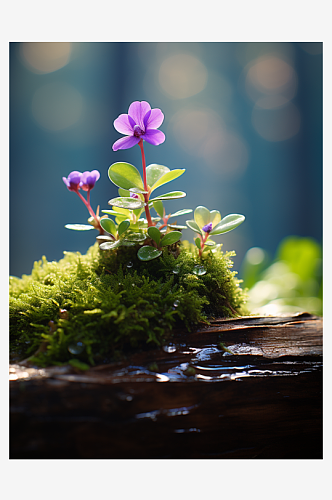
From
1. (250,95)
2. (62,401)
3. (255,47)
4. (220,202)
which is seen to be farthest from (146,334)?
(255,47)

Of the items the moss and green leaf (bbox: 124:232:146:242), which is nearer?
the moss

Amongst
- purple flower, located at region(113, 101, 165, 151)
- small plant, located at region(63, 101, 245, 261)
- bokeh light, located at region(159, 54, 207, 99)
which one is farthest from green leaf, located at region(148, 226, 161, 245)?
bokeh light, located at region(159, 54, 207, 99)

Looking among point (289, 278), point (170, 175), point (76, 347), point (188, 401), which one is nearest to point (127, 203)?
point (170, 175)

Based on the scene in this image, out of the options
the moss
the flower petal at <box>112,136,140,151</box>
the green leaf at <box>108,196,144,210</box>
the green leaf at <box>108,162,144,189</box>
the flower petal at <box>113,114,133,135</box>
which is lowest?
the moss

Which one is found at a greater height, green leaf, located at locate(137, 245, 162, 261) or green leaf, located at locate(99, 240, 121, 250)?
green leaf, located at locate(99, 240, 121, 250)

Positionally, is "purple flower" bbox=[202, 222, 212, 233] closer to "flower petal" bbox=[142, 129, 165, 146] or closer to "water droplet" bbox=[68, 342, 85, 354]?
"flower petal" bbox=[142, 129, 165, 146]

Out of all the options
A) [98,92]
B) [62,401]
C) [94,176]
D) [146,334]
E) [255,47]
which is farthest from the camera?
[255,47]

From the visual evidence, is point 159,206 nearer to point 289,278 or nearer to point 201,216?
point 201,216

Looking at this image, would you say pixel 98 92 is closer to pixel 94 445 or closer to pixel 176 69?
pixel 176 69
